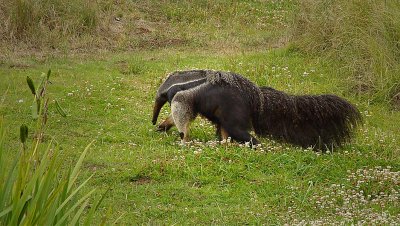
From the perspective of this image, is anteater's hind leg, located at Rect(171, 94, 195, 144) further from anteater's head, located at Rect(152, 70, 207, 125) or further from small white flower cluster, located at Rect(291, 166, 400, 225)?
small white flower cluster, located at Rect(291, 166, 400, 225)

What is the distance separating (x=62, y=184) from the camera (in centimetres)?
382

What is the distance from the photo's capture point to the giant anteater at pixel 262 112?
945 cm

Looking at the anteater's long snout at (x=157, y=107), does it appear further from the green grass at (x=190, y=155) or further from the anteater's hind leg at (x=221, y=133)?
the anteater's hind leg at (x=221, y=133)

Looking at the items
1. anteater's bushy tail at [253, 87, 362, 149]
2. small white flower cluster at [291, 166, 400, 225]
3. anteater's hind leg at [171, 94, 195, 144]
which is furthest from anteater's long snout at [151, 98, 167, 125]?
small white flower cluster at [291, 166, 400, 225]

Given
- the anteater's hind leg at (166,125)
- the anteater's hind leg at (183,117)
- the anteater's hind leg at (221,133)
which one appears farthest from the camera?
the anteater's hind leg at (166,125)

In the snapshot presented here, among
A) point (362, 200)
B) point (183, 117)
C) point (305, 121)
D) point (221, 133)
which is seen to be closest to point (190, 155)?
point (221, 133)

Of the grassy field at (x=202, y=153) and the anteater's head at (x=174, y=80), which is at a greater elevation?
the anteater's head at (x=174, y=80)

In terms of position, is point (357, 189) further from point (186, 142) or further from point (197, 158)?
point (186, 142)

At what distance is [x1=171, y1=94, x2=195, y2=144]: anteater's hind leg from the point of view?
10.0 metres

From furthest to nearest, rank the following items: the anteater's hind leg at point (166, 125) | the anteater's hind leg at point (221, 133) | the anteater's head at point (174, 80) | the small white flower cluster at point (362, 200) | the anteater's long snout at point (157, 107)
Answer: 1. the anteater's long snout at point (157, 107)
2. the anteater's hind leg at point (166, 125)
3. the anteater's head at point (174, 80)
4. the anteater's hind leg at point (221, 133)
5. the small white flower cluster at point (362, 200)

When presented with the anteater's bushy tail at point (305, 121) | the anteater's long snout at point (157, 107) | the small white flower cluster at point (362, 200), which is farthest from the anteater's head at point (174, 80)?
the small white flower cluster at point (362, 200)

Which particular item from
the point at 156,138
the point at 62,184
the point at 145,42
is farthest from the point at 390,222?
the point at 145,42

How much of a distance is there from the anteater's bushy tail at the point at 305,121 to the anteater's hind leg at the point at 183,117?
2.79 ft

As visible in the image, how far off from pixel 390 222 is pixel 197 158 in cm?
279
